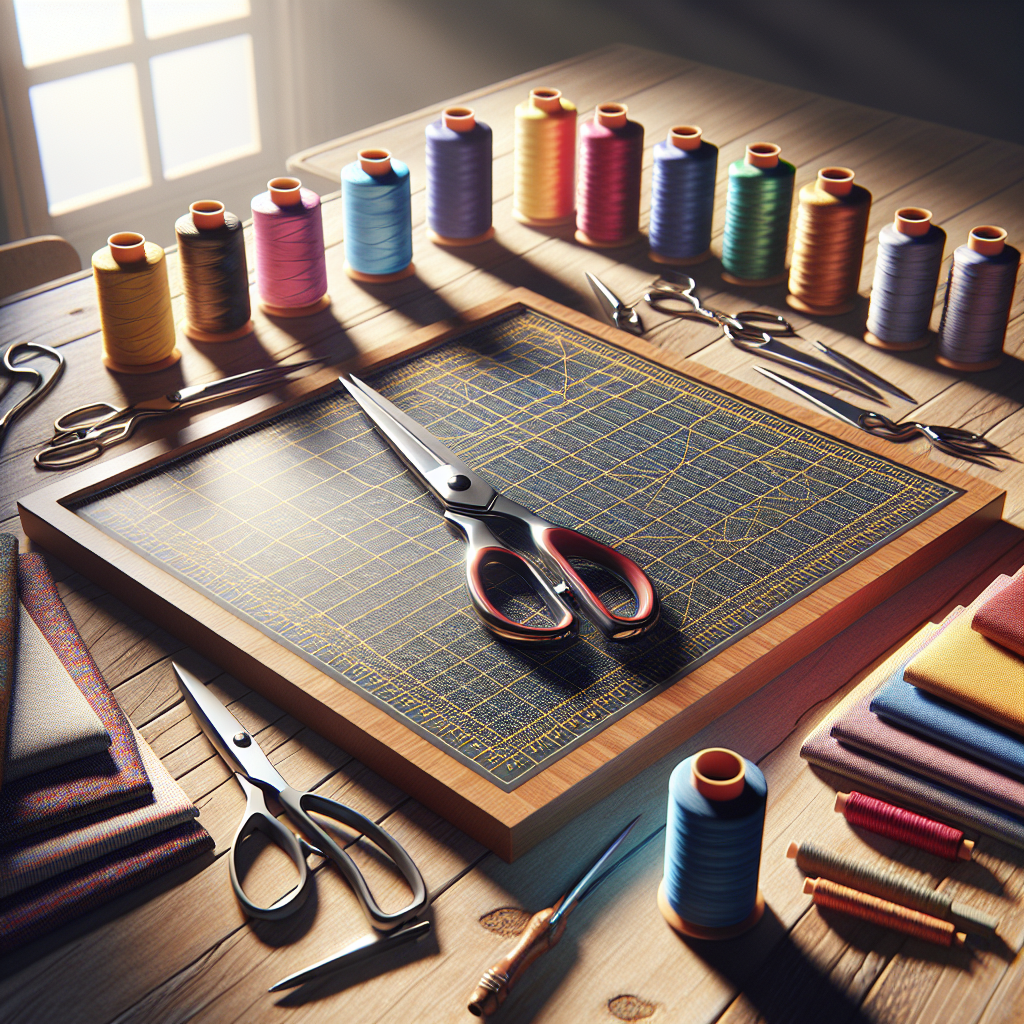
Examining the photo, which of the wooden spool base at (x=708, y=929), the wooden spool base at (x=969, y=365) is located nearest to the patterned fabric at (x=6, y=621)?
the wooden spool base at (x=708, y=929)

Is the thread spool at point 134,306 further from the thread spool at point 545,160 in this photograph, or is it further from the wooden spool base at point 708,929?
the wooden spool base at point 708,929

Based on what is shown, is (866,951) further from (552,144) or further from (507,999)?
(552,144)

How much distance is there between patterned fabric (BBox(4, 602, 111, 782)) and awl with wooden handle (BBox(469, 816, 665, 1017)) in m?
0.36

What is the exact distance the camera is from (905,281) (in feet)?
4.95

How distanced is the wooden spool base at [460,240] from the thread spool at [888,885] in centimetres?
118

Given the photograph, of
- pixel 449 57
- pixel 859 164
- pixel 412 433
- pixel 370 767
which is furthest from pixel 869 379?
pixel 449 57

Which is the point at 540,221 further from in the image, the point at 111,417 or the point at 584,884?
the point at 584,884

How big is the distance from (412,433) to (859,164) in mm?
1157

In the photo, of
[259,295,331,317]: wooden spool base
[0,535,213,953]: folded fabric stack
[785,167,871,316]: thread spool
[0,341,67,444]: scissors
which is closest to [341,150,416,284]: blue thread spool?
[259,295,331,317]: wooden spool base

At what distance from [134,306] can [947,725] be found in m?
1.04

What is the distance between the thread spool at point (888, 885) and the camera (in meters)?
0.80

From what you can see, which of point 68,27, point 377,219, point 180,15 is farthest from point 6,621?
point 180,15

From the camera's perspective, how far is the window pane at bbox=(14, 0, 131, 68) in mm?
3443

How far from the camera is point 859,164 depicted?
2043 millimetres
